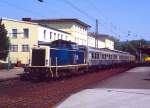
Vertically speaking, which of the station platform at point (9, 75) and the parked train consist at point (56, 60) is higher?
the parked train consist at point (56, 60)

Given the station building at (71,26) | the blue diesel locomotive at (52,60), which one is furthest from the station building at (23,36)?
the blue diesel locomotive at (52,60)

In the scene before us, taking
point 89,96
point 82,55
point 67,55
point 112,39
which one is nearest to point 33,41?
point 82,55

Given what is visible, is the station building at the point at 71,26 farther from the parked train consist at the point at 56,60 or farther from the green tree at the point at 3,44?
the parked train consist at the point at 56,60

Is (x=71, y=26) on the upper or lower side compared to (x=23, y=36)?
upper

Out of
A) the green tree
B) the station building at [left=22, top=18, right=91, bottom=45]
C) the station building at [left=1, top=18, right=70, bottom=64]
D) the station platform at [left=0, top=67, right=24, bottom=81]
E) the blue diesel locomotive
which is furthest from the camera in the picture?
the station building at [left=22, top=18, right=91, bottom=45]

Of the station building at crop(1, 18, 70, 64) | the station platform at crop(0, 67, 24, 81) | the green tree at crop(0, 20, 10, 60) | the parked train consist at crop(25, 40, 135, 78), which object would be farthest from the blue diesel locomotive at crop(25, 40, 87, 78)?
the station building at crop(1, 18, 70, 64)

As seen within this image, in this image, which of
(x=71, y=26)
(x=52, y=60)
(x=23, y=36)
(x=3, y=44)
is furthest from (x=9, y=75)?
(x=71, y=26)

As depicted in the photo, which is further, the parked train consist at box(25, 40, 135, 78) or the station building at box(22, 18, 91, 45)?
the station building at box(22, 18, 91, 45)

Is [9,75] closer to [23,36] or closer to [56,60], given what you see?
[56,60]

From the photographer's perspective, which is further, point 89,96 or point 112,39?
point 112,39

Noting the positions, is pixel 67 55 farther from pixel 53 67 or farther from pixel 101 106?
pixel 101 106

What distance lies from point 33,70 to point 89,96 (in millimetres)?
12544

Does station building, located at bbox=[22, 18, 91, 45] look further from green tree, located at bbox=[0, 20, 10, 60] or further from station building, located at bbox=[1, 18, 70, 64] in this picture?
green tree, located at bbox=[0, 20, 10, 60]

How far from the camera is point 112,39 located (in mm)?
163750
